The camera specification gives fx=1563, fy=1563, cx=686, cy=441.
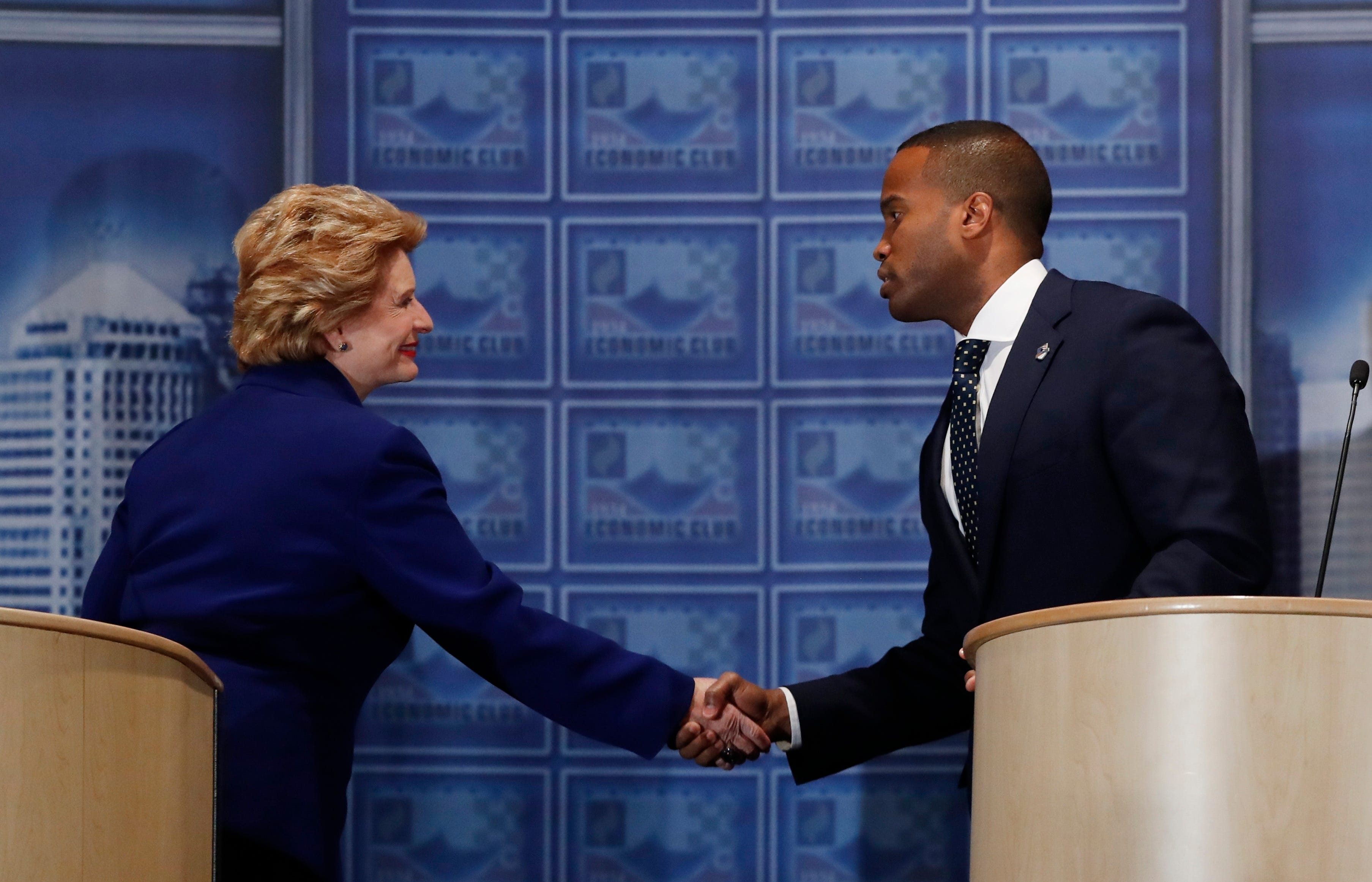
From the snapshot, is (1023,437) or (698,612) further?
(698,612)

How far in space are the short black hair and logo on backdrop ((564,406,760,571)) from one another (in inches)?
24.8

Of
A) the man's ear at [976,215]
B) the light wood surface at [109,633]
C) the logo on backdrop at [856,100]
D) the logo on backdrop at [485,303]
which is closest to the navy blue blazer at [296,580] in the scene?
the light wood surface at [109,633]

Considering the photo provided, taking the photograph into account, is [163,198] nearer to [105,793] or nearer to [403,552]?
[403,552]

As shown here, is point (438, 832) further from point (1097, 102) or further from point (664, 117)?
point (1097, 102)

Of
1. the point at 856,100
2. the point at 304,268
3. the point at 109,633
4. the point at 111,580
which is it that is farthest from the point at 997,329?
the point at 109,633

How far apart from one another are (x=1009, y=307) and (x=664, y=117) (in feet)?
2.92

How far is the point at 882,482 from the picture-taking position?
3.03 metres

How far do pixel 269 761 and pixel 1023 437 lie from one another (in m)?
1.16

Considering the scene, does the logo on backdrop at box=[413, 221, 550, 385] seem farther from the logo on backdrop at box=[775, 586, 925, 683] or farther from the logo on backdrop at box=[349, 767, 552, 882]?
the logo on backdrop at box=[349, 767, 552, 882]

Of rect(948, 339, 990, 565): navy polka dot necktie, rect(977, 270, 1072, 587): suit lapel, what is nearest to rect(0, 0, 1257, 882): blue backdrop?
rect(948, 339, 990, 565): navy polka dot necktie

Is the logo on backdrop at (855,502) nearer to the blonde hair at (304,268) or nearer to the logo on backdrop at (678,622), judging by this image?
the logo on backdrop at (678,622)

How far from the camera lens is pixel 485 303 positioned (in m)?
3.07

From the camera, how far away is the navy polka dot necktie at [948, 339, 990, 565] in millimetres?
2438

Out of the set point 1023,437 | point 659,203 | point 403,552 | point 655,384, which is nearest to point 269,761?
point 403,552
